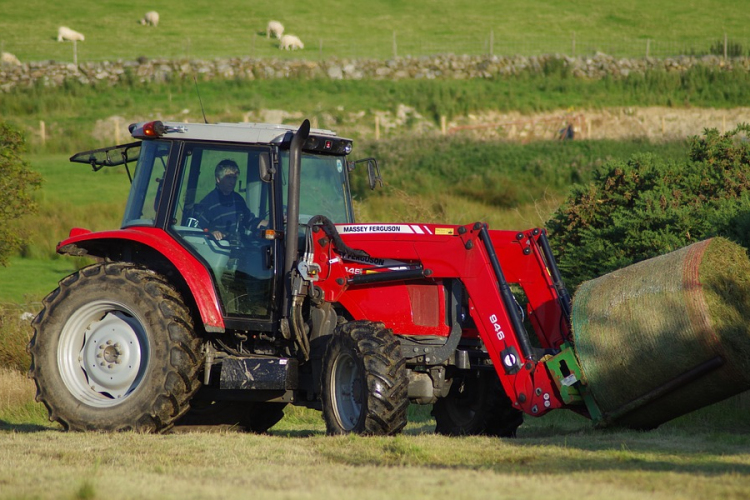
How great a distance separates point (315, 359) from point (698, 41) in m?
48.8

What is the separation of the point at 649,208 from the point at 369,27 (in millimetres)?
47324

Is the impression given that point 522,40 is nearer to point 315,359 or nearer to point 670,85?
point 670,85

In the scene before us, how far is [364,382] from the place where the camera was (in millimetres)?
8297

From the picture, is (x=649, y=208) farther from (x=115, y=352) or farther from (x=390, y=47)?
(x=390, y=47)

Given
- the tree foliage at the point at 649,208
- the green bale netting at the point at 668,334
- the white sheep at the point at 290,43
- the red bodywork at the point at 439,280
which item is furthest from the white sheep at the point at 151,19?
the green bale netting at the point at 668,334

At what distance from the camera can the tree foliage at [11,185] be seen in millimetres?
18922

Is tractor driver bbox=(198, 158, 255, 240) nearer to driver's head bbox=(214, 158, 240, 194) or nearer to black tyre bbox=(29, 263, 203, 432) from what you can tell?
driver's head bbox=(214, 158, 240, 194)

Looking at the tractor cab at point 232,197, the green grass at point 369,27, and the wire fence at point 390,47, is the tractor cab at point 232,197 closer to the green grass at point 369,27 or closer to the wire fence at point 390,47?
the wire fence at point 390,47

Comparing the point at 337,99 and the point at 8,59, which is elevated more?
the point at 8,59

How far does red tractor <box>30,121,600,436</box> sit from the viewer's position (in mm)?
8812

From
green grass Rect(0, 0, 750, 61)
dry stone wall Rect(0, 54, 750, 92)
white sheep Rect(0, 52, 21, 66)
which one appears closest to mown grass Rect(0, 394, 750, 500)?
dry stone wall Rect(0, 54, 750, 92)

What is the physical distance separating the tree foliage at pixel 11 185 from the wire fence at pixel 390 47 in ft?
86.6

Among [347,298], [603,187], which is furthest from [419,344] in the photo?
[603,187]

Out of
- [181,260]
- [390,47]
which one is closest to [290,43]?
[390,47]
